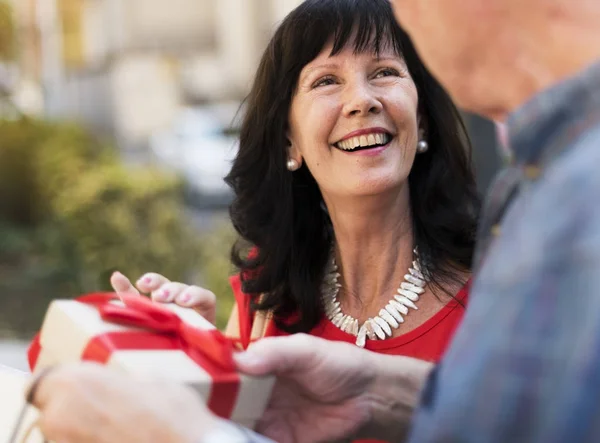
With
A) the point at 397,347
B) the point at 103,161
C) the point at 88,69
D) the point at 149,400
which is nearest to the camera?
the point at 149,400

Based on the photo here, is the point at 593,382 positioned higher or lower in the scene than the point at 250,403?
higher

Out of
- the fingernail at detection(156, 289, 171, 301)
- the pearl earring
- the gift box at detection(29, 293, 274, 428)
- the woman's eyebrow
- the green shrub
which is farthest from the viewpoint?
the green shrub

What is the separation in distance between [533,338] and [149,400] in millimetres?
435

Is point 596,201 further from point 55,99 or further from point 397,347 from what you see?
point 55,99

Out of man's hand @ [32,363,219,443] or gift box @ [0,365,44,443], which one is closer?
man's hand @ [32,363,219,443]

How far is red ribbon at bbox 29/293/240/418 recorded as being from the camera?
125cm

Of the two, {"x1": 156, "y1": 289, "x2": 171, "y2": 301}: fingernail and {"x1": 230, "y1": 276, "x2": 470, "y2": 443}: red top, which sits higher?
{"x1": 156, "y1": 289, "x2": 171, "y2": 301}: fingernail

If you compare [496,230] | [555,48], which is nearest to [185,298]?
[496,230]

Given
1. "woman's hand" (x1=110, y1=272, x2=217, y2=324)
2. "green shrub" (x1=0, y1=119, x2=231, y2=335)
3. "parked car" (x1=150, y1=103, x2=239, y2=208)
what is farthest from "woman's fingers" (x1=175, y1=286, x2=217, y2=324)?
"parked car" (x1=150, y1=103, x2=239, y2=208)

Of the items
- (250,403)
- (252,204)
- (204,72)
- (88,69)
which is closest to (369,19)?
(252,204)

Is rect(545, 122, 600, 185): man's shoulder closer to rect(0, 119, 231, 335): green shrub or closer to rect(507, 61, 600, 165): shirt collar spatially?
rect(507, 61, 600, 165): shirt collar

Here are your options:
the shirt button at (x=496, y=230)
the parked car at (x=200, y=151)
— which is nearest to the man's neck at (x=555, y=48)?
the shirt button at (x=496, y=230)

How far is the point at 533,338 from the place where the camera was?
89 cm

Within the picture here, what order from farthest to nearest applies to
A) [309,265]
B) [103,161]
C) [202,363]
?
[103,161]
[309,265]
[202,363]
